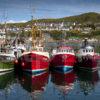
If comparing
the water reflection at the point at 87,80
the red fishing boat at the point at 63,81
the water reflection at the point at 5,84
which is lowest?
the water reflection at the point at 87,80

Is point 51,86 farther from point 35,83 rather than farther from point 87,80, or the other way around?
point 87,80

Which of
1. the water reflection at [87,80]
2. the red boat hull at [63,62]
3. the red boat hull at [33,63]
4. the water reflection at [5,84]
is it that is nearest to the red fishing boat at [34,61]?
the red boat hull at [33,63]

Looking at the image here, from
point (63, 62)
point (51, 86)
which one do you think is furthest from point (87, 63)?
point (51, 86)

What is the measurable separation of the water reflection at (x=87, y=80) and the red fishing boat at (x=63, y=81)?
976mm

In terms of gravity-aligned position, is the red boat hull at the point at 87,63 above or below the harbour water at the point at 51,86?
above

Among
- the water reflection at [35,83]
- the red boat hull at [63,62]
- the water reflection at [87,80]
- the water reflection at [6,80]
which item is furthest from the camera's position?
the red boat hull at [63,62]

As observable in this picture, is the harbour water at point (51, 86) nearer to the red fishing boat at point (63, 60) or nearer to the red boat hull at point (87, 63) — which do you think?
the red fishing boat at point (63, 60)

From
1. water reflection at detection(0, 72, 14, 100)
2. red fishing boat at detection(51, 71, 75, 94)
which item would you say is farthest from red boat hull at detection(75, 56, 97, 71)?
water reflection at detection(0, 72, 14, 100)

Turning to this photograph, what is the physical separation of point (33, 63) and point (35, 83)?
20.5 ft

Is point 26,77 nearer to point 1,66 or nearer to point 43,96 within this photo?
point 1,66

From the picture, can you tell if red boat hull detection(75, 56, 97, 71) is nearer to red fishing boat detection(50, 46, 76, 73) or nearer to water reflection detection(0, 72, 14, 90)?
red fishing boat detection(50, 46, 76, 73)

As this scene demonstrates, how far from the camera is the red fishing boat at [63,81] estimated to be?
50.2 m

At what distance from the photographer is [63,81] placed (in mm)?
55656

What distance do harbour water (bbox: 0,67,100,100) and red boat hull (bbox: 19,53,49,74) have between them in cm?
→ 76
